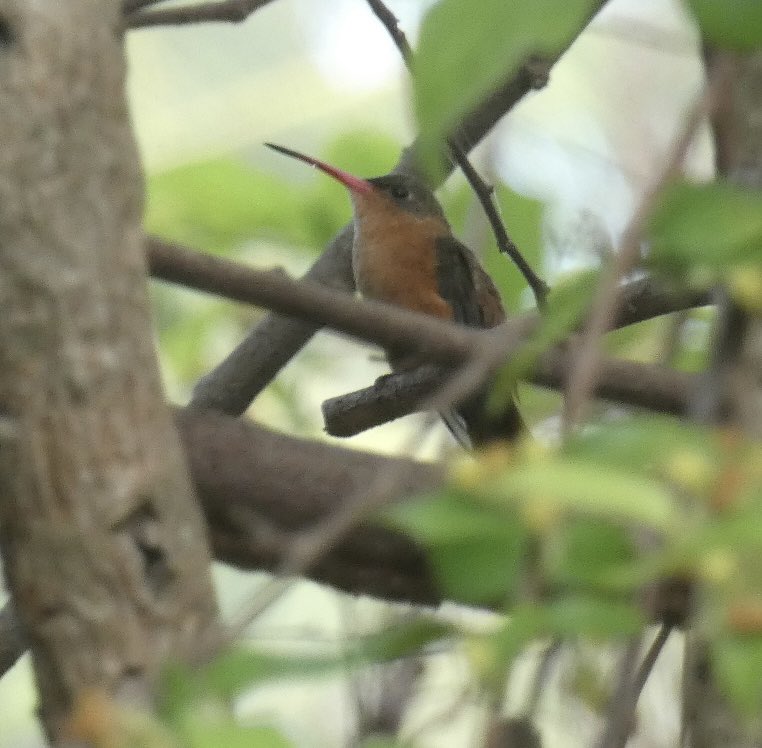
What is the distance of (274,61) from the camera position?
6398 millimetres

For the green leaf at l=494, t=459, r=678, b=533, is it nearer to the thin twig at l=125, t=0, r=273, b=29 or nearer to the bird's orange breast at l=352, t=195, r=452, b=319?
the thin twig at l=125, t=0, r=273, b=29

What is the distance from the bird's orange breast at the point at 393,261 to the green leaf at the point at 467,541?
265cm

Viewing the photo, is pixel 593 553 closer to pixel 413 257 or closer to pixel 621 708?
pixel 621 708

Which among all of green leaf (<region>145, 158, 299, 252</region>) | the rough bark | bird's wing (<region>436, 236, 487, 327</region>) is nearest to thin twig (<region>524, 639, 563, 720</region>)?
the rough bark

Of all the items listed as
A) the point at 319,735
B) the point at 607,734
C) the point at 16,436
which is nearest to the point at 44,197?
→ the point at 16,436

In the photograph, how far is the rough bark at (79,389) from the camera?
1.25 meters

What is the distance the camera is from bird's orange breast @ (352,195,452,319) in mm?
3596

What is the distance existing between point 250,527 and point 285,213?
4.89 feet

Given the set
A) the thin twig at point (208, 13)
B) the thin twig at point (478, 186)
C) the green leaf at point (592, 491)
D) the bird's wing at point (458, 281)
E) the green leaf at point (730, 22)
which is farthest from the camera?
the bird's wing at point (458, 281)

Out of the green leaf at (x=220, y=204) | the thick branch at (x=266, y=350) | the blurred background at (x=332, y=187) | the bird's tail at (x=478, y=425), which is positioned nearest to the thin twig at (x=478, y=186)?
the blurred background at (x=332, y=187)

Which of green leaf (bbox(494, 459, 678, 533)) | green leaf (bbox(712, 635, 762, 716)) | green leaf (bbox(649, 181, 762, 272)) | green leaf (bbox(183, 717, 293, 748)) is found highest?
green leaf (bbox(649, 181, 762, 272))

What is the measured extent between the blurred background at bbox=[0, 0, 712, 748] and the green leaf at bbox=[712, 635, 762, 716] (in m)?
0.20

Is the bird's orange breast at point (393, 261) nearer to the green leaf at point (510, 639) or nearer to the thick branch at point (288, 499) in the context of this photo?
the thick branch at point (288, 499)

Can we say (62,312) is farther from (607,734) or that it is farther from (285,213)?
(285,213)
